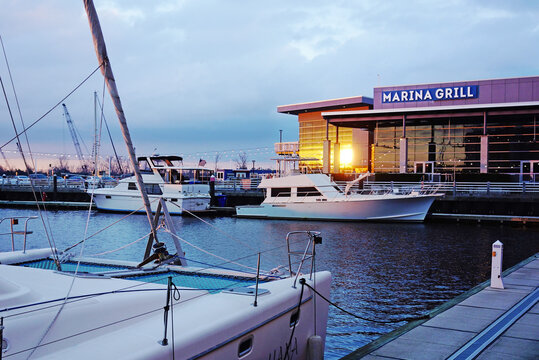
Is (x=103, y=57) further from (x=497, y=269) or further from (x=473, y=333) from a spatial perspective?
(x=497, y=269)

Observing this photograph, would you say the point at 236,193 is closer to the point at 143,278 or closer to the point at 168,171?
the point at 168,171

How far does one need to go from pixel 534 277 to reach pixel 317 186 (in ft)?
74.9

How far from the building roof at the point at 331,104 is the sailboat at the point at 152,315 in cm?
5084

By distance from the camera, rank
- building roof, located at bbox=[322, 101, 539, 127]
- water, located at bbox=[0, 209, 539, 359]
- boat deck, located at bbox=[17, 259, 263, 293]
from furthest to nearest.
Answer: building roof, located at bbox=[322, 101, 539, 127]
water, located at bbox=[0, 209, 539, 359]
boat deck, located at bbox=[17, 259, 263, 293]

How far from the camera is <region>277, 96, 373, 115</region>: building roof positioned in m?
56.8

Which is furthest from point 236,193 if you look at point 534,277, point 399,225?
point 534,277

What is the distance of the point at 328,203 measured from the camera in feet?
112

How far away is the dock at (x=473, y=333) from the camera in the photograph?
270 inches

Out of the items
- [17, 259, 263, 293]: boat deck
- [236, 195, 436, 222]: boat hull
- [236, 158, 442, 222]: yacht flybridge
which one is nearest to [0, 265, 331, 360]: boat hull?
[17, 259, 263, 293]: boat deck

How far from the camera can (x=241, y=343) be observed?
5.47 meters

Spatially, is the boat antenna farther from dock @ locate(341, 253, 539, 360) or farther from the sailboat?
dock @ locate(341, 253, 539, 360)

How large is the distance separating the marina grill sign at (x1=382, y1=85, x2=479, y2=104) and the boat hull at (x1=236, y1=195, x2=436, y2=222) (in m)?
16.9

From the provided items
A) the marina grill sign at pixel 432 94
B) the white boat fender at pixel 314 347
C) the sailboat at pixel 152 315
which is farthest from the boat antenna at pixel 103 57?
the marina grill sign at pixel 432 94

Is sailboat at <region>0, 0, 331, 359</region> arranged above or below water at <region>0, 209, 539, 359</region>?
above
